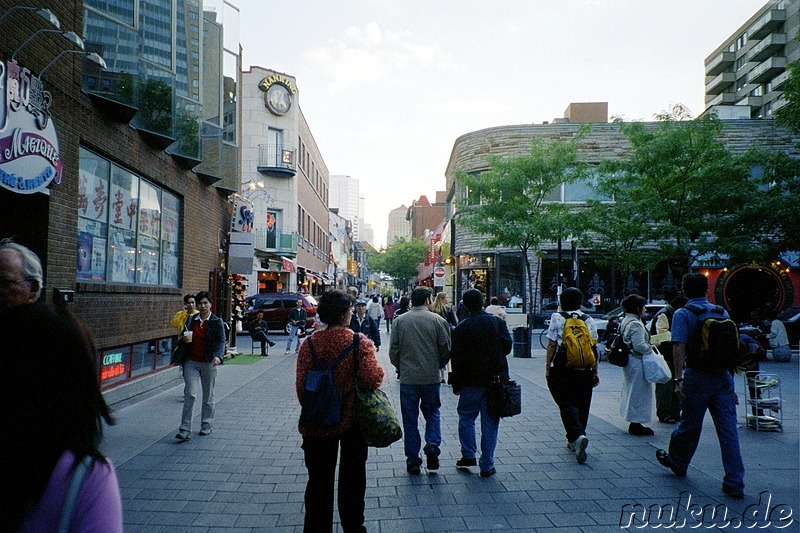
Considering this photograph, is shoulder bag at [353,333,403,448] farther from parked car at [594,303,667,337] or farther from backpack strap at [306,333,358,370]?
parked car at [594,303,667,337]

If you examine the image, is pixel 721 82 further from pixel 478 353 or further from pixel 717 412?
pixel 478 353

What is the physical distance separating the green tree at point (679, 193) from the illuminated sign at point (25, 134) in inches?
608

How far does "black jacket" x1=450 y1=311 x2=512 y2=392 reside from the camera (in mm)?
5934

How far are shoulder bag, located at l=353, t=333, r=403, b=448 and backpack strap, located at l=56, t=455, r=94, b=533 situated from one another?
8.61ft

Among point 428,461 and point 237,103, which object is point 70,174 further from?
point 237,103

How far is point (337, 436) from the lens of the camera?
4059mm

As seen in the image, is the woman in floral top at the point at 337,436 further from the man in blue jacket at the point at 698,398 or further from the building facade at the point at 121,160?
the building facade at the point at 121,160

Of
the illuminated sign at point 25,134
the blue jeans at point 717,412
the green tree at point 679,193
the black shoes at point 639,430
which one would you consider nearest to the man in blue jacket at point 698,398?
the blue jeans at point 717,412

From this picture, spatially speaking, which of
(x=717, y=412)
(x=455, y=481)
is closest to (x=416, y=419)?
(x=455, y=481)

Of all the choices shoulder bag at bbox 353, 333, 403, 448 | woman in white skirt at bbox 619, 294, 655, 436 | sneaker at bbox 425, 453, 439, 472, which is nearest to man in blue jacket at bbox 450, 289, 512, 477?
sneaker at bbox 425, 453, 439, 472

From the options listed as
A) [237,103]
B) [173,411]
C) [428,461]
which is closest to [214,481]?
[428,461]

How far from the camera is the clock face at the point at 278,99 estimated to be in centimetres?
3525

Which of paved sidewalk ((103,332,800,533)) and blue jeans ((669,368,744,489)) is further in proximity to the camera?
blue jeans ((669,368,744,489))

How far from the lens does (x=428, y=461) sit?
6.04m
